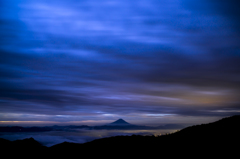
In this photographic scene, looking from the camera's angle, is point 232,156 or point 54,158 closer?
point 232,156

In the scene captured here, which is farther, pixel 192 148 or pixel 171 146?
pixel 171 146

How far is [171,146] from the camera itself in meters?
24.6

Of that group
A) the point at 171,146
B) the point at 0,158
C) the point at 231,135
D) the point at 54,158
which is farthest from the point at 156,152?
the point at 0,158

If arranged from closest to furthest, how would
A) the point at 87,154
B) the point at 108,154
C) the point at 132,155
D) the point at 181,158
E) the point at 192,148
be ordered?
the point at 181,158 < the point at 192,148 < the point at 132,155 < the point at 108,154 < the point at 87,154

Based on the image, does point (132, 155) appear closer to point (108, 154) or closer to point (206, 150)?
point (108, 154)

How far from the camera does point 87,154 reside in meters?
34.0

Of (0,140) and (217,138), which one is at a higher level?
(217,138)

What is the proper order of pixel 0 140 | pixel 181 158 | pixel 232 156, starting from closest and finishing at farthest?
1. pixel 232 156
2. pixel 181 158
3. pixel 0 140

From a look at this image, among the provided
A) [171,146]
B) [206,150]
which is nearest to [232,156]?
[206,150]

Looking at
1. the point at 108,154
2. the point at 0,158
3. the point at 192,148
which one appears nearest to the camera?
the point at 192,148

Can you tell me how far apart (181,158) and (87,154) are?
20105 mm

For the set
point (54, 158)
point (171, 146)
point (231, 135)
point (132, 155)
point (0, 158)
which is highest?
point (231, 135)

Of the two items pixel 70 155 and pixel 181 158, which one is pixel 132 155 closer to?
pixel 181 158

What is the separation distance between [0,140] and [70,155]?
75324 millimetres
